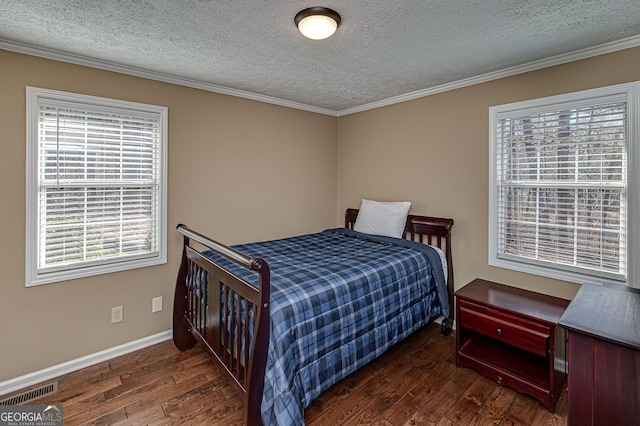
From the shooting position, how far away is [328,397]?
6.77 feet

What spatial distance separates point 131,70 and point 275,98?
1.40 m

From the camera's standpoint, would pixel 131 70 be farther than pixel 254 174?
No

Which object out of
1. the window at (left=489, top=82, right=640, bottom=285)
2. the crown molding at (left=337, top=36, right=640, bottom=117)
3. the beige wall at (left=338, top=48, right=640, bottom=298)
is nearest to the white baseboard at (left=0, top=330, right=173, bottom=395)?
the beige wall at (left=338, top=48, right=640, bottom=298)

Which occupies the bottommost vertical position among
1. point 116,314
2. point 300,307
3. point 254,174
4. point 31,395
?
point 31,395

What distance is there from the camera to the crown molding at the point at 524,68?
6.94 feet

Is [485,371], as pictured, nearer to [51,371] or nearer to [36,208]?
[51,371]

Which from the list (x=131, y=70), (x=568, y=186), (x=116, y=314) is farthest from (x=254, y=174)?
(x=568, y=186)

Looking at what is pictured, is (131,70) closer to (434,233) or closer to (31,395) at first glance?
(31,395)

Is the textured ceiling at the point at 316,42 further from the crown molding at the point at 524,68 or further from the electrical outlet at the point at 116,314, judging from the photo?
the electrical outlet at the point at 116,314

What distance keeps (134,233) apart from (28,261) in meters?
0.68

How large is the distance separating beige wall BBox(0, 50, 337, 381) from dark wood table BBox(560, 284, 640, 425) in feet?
9.23

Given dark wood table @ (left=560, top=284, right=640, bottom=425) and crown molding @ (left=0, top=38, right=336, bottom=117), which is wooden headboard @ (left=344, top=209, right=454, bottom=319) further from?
crown molding @ (left=0, top=38, right=336, bottom=117)

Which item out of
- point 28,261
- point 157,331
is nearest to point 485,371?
point 157,331

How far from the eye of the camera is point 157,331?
9.23 ft
